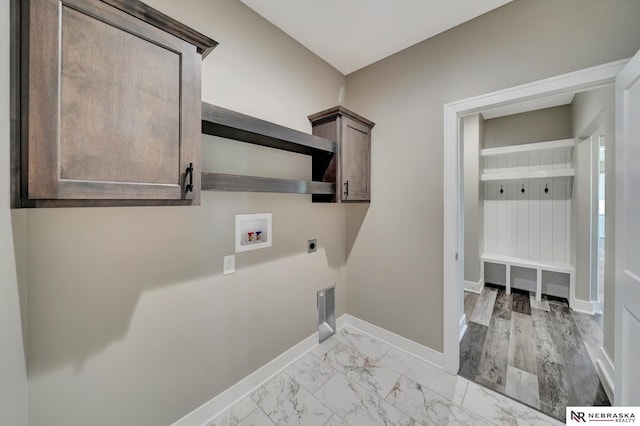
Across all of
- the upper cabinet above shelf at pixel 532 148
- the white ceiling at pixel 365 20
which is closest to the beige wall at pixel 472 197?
the upper cabinet above shelf at pixel 532 148

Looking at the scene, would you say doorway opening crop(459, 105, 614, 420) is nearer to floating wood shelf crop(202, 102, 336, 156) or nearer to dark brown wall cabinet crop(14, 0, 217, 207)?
floating wood shelf crop(202, 102, 336, 156)

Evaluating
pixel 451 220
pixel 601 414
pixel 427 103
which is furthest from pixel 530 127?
pixel 601 414

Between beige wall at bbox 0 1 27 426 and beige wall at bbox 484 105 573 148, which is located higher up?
beige wall at bbox 484 105 573 148

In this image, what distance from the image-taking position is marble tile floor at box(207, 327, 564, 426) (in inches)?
60.9

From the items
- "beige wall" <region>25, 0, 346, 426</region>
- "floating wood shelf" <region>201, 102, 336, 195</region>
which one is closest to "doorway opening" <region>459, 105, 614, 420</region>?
"beige wall" <region>25, 0, 346, 426</region>

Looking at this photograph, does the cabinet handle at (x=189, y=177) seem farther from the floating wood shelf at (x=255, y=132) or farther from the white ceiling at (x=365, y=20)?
the white ceiling at (x=365, y=20)

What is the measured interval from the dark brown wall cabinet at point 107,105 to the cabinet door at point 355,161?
122 centimetres

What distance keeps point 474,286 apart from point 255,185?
11.9 feet

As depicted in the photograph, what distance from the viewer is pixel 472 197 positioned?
357cm

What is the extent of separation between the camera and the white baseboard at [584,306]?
2.90 metres

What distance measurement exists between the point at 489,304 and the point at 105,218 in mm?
4043

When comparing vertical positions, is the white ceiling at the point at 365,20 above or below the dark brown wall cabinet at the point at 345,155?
above

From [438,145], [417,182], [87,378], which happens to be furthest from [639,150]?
[87,378]

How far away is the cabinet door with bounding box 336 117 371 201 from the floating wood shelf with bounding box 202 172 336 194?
193 millimetres
